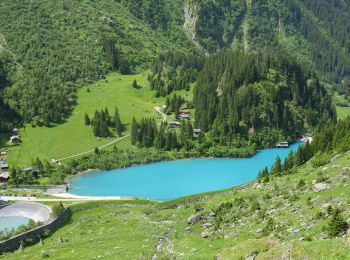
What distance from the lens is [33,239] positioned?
78500mm

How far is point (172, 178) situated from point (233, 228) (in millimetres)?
77848

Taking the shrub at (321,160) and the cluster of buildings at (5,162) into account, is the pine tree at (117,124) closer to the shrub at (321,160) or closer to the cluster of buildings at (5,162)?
the cluster of buildings at (5,162)

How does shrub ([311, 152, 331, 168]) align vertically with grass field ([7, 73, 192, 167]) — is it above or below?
above

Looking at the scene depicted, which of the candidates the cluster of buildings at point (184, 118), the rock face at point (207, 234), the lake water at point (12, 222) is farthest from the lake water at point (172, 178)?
the rock face at point (207, 234)

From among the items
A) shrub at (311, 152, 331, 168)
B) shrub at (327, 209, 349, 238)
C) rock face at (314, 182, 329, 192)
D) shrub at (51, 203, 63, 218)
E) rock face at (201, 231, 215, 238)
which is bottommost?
shrub at (51, 203, 63, 218)

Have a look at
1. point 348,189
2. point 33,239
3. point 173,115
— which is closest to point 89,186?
point 33,239

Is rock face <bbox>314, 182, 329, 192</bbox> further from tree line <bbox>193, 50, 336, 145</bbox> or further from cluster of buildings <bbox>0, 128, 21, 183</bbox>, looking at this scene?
tree line <bbox>193, 50, 336, 145</bbox>

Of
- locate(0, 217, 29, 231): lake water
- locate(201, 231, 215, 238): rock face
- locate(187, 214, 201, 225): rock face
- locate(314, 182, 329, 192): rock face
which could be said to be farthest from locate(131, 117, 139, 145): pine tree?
locate(314, 182, 329, 192): rock face

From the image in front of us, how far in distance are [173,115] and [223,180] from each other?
198 ft

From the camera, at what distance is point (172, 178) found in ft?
440

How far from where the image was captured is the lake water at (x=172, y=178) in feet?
397

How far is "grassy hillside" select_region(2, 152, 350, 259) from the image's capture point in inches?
1582

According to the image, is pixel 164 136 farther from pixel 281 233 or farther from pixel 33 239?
pixel 281 233

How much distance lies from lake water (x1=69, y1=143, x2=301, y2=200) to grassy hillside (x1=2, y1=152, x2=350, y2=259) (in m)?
35.0
